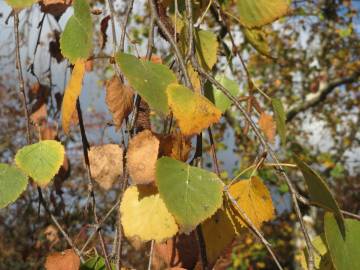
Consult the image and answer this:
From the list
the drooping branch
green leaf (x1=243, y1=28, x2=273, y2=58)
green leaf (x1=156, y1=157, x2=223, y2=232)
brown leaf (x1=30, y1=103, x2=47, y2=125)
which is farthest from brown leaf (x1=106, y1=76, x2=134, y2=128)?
the drooping branch

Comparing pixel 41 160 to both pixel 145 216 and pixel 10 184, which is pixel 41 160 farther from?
pixel 145 216

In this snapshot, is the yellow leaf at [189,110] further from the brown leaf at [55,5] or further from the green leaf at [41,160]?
the brown leaf at [55,5]

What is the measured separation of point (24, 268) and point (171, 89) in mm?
4397

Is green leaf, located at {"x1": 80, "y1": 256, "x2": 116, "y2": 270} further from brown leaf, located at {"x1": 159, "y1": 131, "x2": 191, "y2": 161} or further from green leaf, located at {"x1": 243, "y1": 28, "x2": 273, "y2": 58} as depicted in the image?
green leaf, located at {"x1": 243, "y1": 28, "x2": 273, "y2": 58}

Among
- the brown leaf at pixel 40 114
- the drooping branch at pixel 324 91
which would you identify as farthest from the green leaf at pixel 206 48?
the drooping branch at pixel 324 91

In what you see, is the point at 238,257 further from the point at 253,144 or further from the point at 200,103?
the point at 200,103

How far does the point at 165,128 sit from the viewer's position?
0.65 metres

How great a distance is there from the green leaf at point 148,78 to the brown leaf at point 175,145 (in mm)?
33

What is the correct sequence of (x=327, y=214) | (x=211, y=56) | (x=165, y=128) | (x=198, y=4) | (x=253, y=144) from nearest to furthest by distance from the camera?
1. (x=327, y=214)
2. (x=165, y=128)
3. (x=211, y=56)
4. (x=198, y=4)
5. (x=253, y=144)

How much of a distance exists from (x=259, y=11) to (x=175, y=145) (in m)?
0.28

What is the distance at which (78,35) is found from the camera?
0.70 m

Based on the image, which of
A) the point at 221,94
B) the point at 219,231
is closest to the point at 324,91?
the point at 221,94

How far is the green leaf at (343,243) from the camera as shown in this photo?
0.52 m

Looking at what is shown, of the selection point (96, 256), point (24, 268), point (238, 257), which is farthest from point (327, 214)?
point (238, 257)
